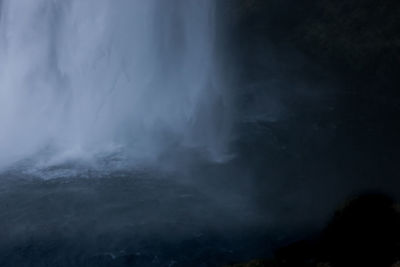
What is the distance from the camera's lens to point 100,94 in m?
33.7

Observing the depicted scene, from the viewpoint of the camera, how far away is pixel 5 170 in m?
27.4

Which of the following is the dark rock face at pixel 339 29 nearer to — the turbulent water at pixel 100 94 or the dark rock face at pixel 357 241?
the turbulent water at pixel 100 94

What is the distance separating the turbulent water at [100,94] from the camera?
99.0 ft

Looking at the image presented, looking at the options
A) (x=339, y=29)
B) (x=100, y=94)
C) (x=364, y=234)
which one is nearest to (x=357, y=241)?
(x=364, y=234)

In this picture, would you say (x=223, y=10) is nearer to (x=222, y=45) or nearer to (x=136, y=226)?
(x=222, y=45)

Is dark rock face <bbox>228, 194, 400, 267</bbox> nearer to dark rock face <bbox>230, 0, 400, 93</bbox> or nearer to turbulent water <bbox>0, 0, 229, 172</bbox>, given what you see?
turbulent water <bbox>0, 0, 229, 172</bbox>

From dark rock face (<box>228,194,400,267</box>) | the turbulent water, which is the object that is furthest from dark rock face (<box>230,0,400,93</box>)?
dark rock face (<box>228,194,400,267</box>)

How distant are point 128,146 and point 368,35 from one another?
88.9 feet

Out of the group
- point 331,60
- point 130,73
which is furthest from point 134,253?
point 331,60

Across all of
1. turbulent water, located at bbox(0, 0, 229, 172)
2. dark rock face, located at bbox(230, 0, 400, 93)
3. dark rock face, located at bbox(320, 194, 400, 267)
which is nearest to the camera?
dark rock face, located at bbox(320, 194, 400, 267)

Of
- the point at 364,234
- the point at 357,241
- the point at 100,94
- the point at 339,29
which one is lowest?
the point at 357,241

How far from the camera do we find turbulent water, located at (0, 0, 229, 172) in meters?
30.2

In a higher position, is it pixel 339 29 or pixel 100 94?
pixel 339 29

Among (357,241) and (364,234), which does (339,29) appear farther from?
(357,241)
